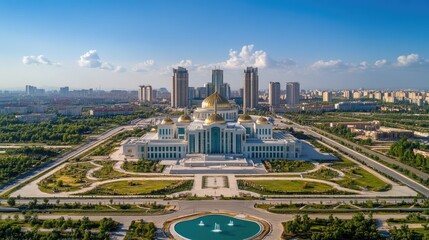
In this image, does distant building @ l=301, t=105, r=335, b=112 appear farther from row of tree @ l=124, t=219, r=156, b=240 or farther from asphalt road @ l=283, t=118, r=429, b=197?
row of tree @ l=124, t=219, r=156, b=240

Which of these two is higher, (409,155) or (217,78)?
(217,78)

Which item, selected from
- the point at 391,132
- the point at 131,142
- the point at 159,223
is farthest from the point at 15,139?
the point at 391,132

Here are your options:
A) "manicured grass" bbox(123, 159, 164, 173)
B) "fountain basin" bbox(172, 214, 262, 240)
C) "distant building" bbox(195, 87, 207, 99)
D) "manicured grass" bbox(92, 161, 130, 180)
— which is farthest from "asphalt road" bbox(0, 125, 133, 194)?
"distant building" bbox(195, 87, 207, 99)

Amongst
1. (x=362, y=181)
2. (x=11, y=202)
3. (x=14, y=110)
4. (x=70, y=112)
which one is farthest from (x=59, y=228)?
(x=14, y=110)

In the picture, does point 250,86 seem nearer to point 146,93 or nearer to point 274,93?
point 274,93

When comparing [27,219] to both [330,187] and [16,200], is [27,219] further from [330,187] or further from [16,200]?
[330,187]

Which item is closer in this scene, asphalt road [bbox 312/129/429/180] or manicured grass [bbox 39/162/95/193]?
manicured grass [bbox 39/162/95/193]

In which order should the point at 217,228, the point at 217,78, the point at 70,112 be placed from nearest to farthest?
1. the point at 217,228
2. the point at 70,112
3. the point at 217,78

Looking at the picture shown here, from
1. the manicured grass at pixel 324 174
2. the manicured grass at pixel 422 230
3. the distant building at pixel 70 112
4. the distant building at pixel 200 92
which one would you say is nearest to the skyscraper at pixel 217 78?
the distant building at pixel 200 92
